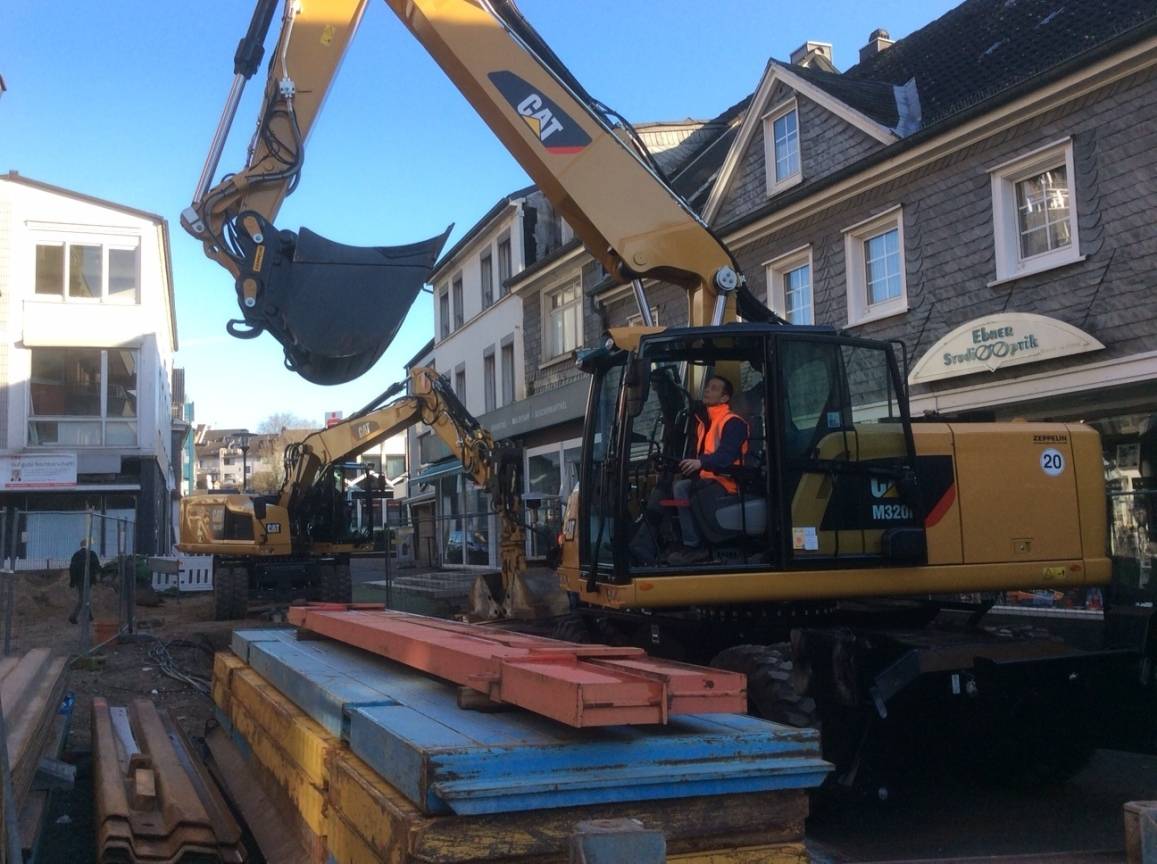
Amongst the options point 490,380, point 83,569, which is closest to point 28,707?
point 83,569

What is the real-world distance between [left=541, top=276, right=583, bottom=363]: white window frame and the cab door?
16332 mm

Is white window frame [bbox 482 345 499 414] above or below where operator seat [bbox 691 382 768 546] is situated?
above

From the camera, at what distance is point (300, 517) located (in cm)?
1817

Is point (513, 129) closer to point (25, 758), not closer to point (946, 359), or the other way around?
point (25, 758)

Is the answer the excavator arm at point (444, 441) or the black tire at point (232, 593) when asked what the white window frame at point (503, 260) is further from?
the black tire at point (232, 593)

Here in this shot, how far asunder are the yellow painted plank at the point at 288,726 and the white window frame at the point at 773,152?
11717 millimetres

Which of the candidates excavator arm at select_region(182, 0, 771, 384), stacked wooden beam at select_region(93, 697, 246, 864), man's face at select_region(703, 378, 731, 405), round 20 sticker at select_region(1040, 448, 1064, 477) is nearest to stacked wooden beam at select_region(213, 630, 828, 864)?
stacked wooden beam at select_region(93, 697, 246, 864)

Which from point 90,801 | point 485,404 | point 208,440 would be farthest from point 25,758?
point 208,440

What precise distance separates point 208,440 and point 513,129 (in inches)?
4534

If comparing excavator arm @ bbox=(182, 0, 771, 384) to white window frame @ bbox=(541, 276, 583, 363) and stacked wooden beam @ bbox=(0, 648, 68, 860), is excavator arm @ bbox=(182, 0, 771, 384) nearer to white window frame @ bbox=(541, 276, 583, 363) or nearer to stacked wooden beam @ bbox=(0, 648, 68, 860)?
stacked wooden beam @ bbox=(0, 648, 68, 860)

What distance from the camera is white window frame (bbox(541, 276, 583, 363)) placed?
23062 millimetres

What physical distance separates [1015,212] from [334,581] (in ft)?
38.5

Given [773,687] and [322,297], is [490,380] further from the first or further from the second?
[773,687]

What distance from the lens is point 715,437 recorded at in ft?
20.6
